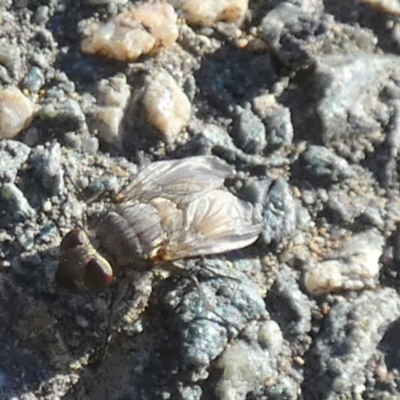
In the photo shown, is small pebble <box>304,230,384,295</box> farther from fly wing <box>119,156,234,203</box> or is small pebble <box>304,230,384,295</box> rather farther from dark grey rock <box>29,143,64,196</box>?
dark grey rock <box>29,143,64,196</box>

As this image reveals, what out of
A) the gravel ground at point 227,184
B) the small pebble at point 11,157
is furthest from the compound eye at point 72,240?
the small pebble at point 11,157

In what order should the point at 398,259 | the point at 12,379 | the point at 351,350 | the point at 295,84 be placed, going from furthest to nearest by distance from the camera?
the point at 295,84, the point at 398,259, the point at 351,350, the point at 12,379

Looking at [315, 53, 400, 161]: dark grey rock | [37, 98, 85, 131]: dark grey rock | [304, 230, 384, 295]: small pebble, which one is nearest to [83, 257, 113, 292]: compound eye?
[37, 98, 85, 131]: dark grey rock

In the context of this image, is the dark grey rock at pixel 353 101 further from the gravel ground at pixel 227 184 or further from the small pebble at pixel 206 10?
the small pebble at pixel 206 10

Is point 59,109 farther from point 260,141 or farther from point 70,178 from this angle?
point 260,141

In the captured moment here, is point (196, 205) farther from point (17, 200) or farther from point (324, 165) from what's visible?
point (17, 200)

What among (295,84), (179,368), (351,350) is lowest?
(179,368)

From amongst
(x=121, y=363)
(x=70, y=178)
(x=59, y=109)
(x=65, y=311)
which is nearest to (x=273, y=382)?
(x=121, y=363)
